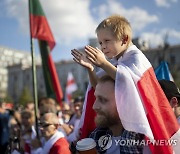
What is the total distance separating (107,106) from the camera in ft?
5.28

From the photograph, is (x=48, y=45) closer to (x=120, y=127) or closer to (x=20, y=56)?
(x=120, y=127)

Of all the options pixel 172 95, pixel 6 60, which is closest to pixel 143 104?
pixel 172 95

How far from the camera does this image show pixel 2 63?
9175cm

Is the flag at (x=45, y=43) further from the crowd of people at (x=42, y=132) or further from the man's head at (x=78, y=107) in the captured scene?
the crowd of people at (x=42, y=132)

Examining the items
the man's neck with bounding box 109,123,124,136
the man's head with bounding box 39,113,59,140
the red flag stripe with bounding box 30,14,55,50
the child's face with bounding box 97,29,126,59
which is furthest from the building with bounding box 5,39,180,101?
the man's neck with bounding box 109,123,124,136

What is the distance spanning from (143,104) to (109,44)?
1.44 ft

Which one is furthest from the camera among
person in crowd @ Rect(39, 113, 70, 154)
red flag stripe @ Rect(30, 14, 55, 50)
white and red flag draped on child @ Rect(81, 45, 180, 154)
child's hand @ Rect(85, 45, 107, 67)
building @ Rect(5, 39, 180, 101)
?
building @ Rect(5, 39, 180, 101)

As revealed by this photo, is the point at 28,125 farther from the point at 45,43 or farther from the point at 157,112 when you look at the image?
the point at 157,112

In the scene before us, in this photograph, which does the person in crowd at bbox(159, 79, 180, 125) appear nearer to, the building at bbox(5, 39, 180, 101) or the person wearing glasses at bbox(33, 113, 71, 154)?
the person wearing glasses at bbox(33, 113, 71, 154)

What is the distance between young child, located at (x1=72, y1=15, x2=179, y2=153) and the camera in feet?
4.99

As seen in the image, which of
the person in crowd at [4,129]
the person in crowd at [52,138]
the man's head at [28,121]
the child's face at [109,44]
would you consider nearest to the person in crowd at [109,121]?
the child's face at [109,44]

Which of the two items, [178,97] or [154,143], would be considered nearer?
[154,143]

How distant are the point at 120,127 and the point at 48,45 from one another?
4.61m

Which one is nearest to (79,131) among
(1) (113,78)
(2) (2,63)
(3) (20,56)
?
(1) (113,78)
